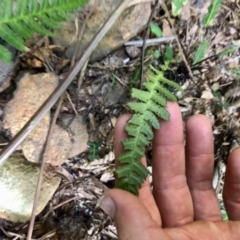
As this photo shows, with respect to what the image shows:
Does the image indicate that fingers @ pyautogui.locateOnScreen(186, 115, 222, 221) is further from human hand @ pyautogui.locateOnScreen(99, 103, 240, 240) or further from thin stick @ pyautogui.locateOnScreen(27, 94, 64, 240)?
thin stick @ pyautogui.locateOnScreen(27, 94, 64, 240)

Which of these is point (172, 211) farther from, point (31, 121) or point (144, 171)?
point (31, 121)

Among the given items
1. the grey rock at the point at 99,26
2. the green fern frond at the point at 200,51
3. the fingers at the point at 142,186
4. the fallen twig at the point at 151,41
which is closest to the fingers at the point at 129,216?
the fingers at the point at 142,186

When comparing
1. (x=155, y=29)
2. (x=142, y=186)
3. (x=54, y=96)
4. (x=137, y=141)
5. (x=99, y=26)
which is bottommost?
(x=142, y=186)

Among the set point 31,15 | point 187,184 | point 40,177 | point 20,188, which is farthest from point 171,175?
point 31,15

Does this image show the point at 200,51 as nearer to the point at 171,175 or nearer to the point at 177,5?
the point at 177,5

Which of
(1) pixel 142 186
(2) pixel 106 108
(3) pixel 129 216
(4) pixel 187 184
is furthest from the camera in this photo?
(2) pixel 106 108

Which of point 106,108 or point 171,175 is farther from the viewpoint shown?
point 106,108
